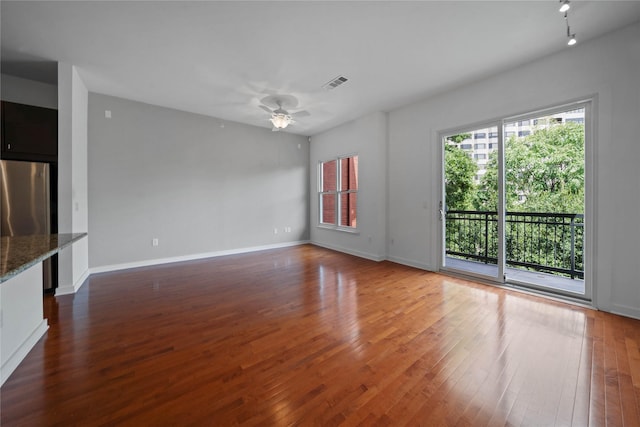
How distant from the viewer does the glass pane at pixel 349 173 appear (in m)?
5.53

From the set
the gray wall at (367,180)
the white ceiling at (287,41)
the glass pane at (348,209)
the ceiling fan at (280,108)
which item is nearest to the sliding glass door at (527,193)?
the white ceiling at (287,41)

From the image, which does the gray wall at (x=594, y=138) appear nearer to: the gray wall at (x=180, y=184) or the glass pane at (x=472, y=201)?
the glass pane at (x=472, y=201)

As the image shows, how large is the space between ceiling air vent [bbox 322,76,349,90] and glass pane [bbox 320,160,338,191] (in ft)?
7.87

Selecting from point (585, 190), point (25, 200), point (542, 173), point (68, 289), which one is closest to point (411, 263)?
point (542, 173)

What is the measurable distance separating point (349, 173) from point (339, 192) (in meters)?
0.51

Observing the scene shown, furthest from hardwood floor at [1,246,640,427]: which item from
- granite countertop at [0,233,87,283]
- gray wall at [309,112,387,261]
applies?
gray wall at [309,112,387,261]

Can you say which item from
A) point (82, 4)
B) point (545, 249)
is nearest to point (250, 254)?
point (82, 4)

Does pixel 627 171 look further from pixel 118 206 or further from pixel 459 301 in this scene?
pixel 118 206

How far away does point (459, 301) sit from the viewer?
2834 mm

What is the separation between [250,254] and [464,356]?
4409mm

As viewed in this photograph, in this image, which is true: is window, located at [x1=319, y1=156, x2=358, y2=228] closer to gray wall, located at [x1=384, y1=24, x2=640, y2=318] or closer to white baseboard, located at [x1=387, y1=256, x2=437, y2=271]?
white baseboard, located at [x1=387, y1=256, x2=437, y2=271]

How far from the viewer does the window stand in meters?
5.64

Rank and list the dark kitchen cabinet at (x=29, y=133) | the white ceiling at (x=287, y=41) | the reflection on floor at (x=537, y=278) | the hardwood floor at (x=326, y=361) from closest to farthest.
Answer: the hardwood floor at (x=326, y=361) < the white ceiling at (x=287, y=41) < the dark kitchen cabinet at (x=29, y=133) < the reflection on floor at (x=537, y=278)

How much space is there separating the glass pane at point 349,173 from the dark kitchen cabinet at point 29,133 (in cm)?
485
